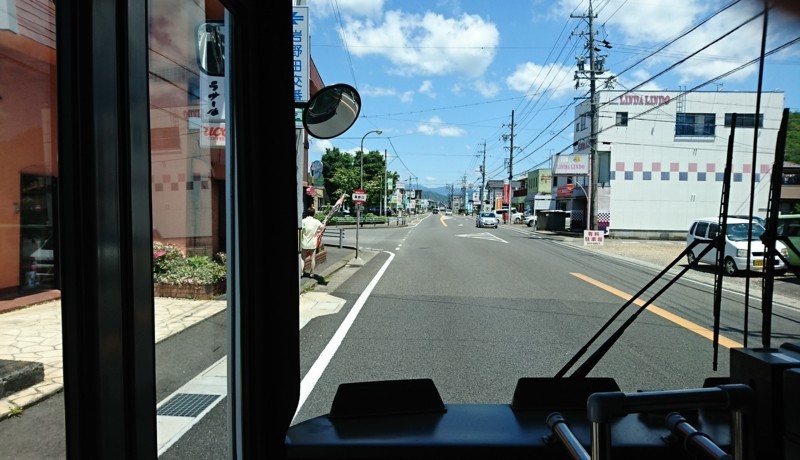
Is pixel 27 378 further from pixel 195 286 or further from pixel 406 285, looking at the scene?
pixel 406 285

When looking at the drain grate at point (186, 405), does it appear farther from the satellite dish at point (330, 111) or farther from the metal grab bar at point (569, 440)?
the satellite dish at point (330, 111)

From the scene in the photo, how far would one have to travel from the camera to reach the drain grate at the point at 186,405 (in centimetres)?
121

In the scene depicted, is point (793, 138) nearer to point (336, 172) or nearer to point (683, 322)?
point (683, 322)

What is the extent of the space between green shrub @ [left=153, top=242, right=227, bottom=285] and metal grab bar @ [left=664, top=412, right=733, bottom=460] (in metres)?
1.36

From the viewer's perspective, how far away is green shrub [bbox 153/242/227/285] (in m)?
1.16

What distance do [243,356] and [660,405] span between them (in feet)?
4.19

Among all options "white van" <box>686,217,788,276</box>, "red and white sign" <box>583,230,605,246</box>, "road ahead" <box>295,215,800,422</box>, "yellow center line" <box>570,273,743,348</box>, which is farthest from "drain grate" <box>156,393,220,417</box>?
"red and white sign" <box>583,230,605,246</box>

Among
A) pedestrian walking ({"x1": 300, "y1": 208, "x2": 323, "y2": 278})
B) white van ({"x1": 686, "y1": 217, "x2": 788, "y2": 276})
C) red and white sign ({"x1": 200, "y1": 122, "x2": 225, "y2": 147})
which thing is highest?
red and white sign ({"x1": 200, "y1": 122, "x2": 225, "y2": 147})

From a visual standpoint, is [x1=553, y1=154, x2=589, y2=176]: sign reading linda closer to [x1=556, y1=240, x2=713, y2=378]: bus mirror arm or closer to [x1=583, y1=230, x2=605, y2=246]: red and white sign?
[x1=583, y1=230, x2=605, y2=246]: red and white sign

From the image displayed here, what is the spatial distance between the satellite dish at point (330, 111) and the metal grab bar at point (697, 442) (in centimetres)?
213

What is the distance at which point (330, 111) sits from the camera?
2793mm

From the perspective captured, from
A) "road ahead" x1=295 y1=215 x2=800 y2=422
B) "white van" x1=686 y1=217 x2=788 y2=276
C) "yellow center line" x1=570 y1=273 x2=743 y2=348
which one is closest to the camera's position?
"white van" x1=686 y1=217 x2=788 y2=276

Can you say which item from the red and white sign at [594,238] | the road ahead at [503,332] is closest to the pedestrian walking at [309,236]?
the road ahead at [503,332]

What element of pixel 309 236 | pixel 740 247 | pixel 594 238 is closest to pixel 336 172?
pixel 594 238
